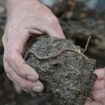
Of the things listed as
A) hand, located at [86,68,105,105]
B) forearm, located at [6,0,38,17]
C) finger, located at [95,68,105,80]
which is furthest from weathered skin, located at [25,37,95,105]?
forearm, located at [6,0,38,17]

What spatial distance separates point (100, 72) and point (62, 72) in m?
0.45

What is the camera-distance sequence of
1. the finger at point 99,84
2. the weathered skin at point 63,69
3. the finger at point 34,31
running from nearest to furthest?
the weathered skin at point 63,69 → the finger at point 34,31 → the finger at point 99,84

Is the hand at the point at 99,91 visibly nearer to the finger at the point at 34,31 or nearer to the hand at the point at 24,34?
the hand at the point at 24,34

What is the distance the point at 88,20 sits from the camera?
4.66m

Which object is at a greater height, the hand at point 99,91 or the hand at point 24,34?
the hand at point 24,34

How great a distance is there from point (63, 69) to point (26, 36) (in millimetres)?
309

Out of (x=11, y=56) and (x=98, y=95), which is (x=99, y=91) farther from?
(x=11, y=56)

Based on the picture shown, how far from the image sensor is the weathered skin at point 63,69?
237cm

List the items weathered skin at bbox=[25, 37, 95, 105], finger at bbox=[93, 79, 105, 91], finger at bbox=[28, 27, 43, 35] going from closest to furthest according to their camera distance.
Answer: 1. weathered skin at bbox=[25, 37, 95, 105]
2. finger at bbox=[28, 27, 43, 35]
3. finger at bbox=[93, 79, 105, 91]

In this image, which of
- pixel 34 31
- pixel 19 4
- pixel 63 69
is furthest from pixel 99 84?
pixel 19 4

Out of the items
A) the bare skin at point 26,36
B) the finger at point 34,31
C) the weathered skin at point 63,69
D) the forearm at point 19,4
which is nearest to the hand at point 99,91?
the bare skin at point 26,36

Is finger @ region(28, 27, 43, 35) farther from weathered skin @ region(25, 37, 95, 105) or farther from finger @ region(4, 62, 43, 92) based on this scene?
finger @ region(4, 62, 43, 92)

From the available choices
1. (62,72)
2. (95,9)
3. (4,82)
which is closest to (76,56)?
(62,72)

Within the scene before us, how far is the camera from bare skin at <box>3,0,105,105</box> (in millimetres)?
2430
